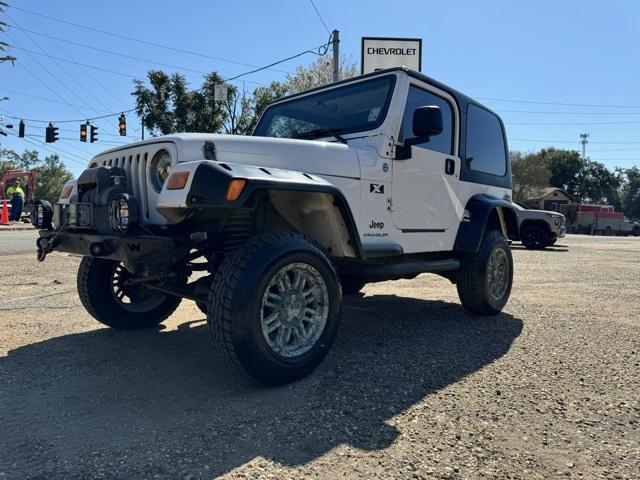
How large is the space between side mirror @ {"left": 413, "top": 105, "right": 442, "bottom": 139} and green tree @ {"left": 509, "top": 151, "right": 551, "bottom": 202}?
54.1 metres

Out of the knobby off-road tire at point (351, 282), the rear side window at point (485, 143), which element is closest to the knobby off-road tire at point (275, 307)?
the knobby off-road tire at point (351, 282)

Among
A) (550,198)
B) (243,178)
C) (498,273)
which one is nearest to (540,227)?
(498,273)

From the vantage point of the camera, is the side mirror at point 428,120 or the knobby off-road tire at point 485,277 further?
the knobby off-road tire at point 485,277

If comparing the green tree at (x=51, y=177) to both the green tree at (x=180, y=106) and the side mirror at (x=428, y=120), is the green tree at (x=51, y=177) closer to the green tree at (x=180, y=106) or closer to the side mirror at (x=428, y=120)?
the green tree at (x=180, y=106)

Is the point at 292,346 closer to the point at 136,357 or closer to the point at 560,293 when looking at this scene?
the point at 136,357

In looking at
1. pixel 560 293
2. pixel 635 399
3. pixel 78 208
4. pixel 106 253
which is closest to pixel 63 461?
pixel 106 253

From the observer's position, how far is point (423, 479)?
2.06 m

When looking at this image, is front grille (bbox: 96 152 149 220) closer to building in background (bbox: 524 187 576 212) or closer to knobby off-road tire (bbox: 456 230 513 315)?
knobby off-road tire (bbox: 456 230 513 315)

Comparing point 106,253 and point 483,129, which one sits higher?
point 483,129

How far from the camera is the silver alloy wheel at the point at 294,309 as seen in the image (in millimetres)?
2936

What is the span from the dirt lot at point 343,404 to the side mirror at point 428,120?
1.72m

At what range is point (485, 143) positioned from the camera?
5508mm

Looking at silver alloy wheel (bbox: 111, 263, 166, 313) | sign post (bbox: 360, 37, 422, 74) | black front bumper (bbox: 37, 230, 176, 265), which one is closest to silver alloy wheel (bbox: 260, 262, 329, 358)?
black front bumper (bbox: 37, 230, 176, 265)

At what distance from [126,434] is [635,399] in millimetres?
2936
